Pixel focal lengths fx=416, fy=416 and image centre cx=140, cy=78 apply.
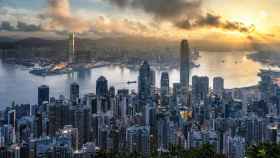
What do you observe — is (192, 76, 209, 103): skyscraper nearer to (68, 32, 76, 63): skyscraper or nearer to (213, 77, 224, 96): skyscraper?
(213, 77, 224, 96): skyscraper

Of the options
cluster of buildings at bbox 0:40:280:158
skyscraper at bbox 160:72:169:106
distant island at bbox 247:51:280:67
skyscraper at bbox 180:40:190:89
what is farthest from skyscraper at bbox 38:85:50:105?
distant island at bbox 247:51:280:67

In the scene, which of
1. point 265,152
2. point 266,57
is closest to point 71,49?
point 266,57

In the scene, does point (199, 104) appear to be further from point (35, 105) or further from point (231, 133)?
point (35, 105)

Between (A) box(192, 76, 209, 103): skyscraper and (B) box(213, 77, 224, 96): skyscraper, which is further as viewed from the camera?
(B) box(213, 77, 224, 96): skyscraper

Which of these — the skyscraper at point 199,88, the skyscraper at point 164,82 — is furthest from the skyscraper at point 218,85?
the skyscraper at point 164,82

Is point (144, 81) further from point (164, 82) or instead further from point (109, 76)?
point (109, 76)

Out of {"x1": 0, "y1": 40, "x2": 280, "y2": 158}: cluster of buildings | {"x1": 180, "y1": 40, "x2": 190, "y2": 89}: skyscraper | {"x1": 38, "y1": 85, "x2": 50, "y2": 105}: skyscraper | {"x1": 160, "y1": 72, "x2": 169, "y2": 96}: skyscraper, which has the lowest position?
{"x1": 0, "y1": 40, "x2": 280, "y2": 158}: cluster of buildings

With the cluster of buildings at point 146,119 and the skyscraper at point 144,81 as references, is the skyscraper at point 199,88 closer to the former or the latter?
the cluster of buildings at point 146,119
